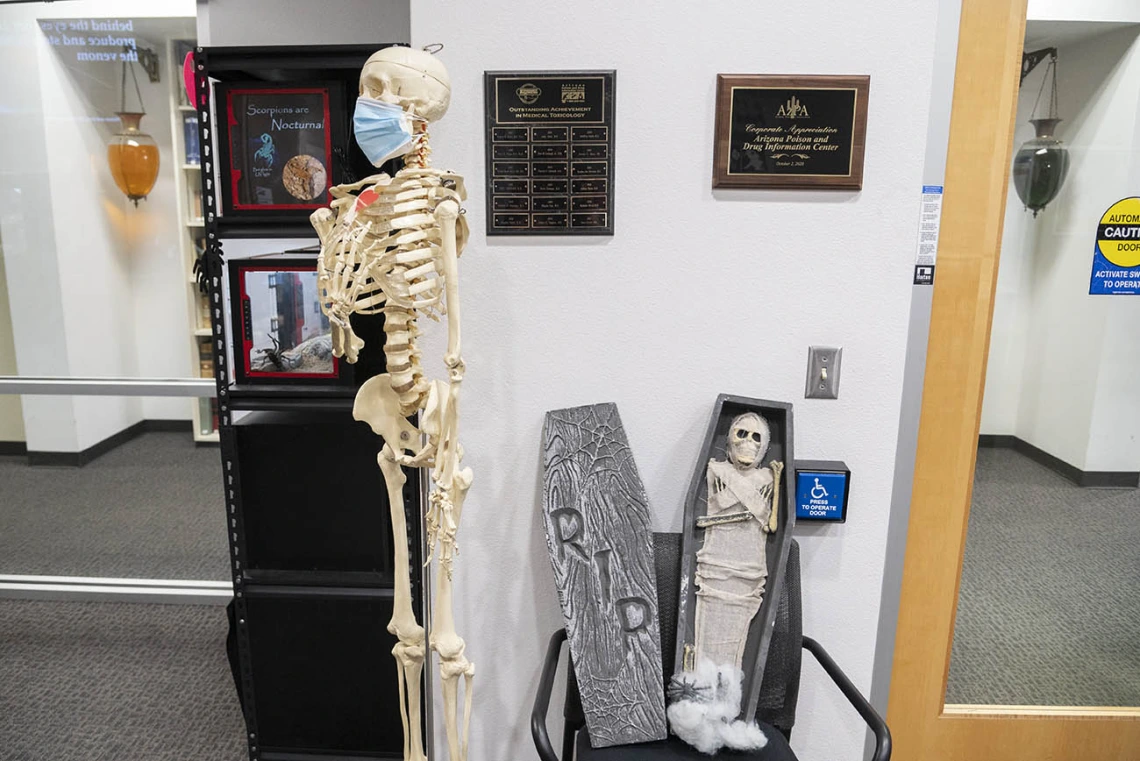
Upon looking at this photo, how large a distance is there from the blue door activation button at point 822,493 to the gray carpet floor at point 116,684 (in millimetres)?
1749

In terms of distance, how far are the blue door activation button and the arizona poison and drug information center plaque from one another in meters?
0.70

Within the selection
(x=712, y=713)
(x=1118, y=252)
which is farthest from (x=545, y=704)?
(x=1118, y=252)

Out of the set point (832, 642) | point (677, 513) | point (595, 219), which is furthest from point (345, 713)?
point (595, 219)

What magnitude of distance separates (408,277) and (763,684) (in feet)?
3.73

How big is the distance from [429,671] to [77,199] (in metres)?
3.14

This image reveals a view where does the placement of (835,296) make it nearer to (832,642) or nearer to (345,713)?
(832,642)

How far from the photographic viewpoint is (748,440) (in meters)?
1.50

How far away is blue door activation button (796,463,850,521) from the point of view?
5.15 ft

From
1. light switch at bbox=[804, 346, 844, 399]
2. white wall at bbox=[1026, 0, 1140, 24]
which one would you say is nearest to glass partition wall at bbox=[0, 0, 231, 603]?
light switch at bbox=[804, 346, 844, 399]

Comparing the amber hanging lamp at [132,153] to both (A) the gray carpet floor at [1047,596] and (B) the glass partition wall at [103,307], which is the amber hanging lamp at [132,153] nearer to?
(B) the glass partition wall at [103,307]

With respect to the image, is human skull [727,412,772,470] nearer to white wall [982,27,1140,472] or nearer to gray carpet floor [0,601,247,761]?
white wall [982,27,1140,472]

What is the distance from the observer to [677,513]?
166cm

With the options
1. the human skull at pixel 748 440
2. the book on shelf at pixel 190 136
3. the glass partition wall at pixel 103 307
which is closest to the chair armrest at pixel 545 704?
the human skull at pixel 748 440

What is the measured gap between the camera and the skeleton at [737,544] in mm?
1506
